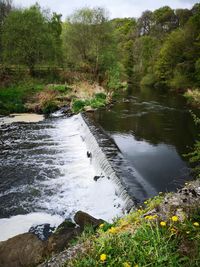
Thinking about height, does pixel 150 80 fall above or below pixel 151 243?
below

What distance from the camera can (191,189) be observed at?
452 centimetres

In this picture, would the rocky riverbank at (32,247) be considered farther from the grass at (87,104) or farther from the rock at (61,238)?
the grass at (87,104)

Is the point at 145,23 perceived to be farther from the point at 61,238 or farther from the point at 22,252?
the point at 22,252

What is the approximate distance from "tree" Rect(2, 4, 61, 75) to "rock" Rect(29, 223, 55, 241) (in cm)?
2607

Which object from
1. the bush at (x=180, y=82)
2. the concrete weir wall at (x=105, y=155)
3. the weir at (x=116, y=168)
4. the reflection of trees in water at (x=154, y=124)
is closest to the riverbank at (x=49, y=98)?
the reflection of trees in water at (x=154, y=124)

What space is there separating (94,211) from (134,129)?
731cm

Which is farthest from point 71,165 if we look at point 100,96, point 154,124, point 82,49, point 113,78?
point 82,49

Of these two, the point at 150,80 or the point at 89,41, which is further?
the point at 150,80

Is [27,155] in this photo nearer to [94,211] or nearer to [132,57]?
[94,211]

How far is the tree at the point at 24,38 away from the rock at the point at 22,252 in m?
27.2

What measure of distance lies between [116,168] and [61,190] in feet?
5.60

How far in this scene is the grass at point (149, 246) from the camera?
10.6ft

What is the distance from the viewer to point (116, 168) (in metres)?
8.83

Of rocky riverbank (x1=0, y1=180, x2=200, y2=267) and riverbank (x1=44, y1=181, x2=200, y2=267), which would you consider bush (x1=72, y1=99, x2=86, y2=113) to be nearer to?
rocky riverbank (x1=0, y1=180, x2=200, y2=267)
